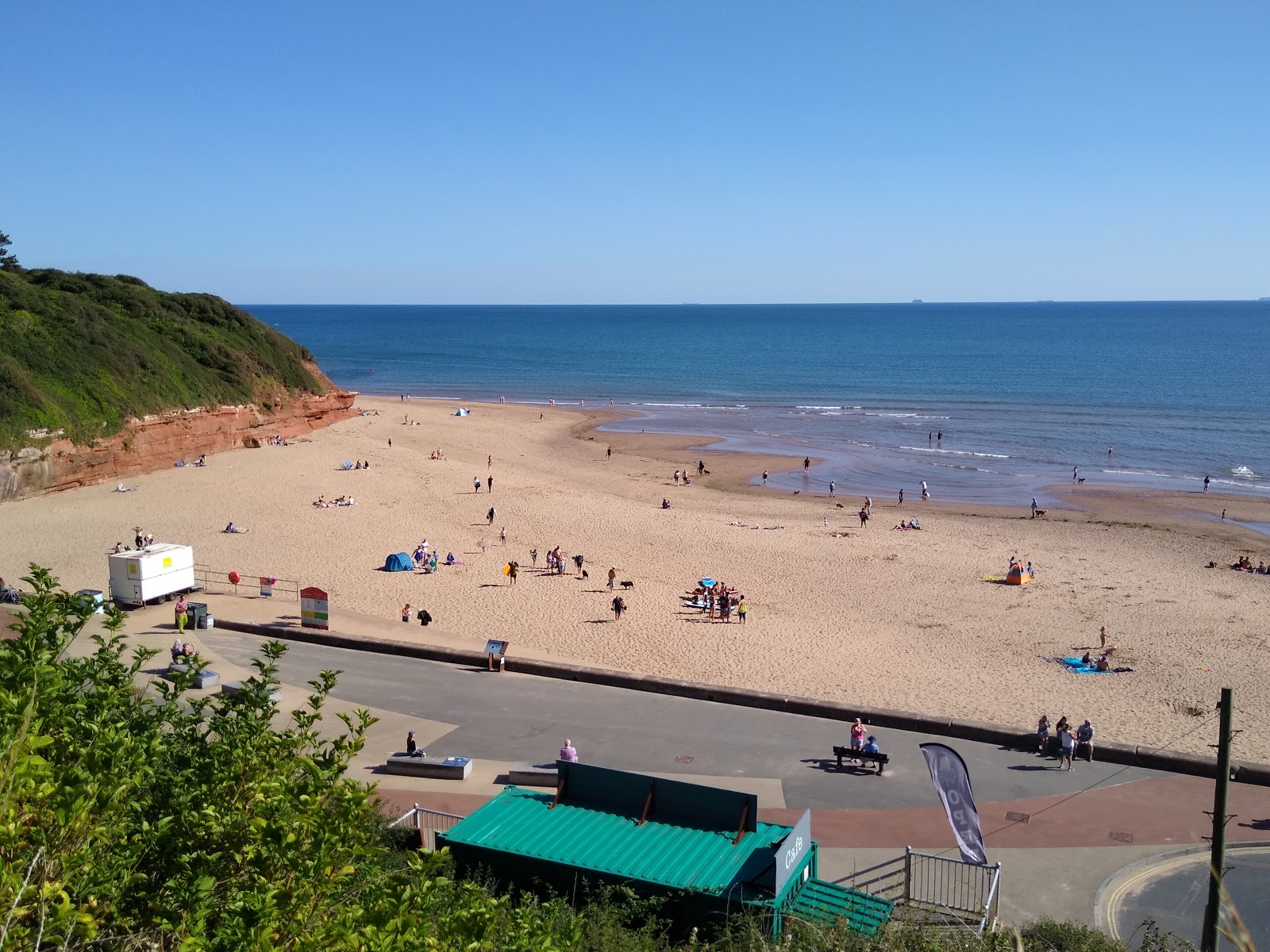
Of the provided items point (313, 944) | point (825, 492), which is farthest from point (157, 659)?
point (825, 492)

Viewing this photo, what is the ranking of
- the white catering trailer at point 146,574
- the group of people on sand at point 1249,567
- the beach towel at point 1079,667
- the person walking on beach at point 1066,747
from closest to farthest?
the person walking on beach at point 1066,747 < the beach towel at point 1079,667 < the white catering trailer at point 146,574 < the group of people on sand at point 1249,567

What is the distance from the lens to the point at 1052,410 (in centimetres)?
7194

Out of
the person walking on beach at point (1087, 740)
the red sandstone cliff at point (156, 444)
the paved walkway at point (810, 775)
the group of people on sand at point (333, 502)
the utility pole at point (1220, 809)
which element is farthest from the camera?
the group of people on sand at point (333, 502)

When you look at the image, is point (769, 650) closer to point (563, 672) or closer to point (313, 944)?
point (563, 672)

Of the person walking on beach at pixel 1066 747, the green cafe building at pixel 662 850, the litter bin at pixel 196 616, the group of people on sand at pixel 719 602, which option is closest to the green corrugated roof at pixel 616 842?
the green cafe building at pixel 662 850

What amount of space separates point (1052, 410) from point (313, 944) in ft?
244

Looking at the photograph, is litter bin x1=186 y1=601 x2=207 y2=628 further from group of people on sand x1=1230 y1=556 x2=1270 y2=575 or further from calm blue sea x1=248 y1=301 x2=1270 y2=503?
group of people on sand x1=1230 y1=556 x2=1270 y2=575

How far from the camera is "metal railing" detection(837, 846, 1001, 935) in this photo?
35.9 ft

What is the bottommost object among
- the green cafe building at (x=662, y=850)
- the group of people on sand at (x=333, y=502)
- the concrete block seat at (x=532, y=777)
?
the concrete block seat at (x=532, y=777)

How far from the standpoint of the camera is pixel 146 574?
77.4 feet

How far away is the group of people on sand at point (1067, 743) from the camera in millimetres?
16156

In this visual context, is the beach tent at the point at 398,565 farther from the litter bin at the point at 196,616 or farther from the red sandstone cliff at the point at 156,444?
the red sandstone cliff at the point at 156,444

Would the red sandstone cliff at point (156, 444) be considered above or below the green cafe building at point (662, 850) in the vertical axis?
above

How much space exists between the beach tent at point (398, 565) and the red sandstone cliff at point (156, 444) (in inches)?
639
